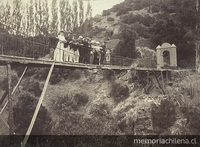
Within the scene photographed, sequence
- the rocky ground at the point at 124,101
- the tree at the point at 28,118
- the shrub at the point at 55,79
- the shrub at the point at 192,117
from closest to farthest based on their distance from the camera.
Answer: the shrub at the point at 192,117 < the tree at the point at 28,118 < the rocky ground at the point at 124,101 < the shrub at the point at 55,79

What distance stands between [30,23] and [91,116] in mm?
14512

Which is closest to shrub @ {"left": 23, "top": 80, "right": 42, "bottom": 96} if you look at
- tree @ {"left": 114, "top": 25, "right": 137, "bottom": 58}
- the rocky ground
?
the rocky ground

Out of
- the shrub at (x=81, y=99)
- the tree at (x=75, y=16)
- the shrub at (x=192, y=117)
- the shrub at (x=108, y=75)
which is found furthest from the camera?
the tree at (x=75, y=16)

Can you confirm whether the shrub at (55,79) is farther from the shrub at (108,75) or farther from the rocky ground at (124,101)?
the shrub at (108,75)

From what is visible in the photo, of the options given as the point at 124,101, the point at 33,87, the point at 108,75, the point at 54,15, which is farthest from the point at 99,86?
the point at 54,15

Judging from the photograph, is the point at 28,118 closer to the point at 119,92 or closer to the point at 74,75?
the point at 119,92

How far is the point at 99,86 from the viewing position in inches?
821

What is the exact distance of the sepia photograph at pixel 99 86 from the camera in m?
10.7

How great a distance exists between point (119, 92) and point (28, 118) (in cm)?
737

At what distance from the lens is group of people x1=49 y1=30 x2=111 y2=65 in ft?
40.1

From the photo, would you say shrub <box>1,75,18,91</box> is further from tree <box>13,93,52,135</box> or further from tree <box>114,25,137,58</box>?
tree <box>114,25,137,58</box>

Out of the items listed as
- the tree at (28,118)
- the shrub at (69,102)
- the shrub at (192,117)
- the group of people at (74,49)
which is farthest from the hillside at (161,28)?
the tree at (28,118)

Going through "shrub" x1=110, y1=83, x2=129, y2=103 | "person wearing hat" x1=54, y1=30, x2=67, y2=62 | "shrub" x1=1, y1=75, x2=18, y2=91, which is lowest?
"shrub" x1=110, y1=83, x2=129, y2=103

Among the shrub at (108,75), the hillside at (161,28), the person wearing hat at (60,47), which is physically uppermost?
the hillside at (161,28)
